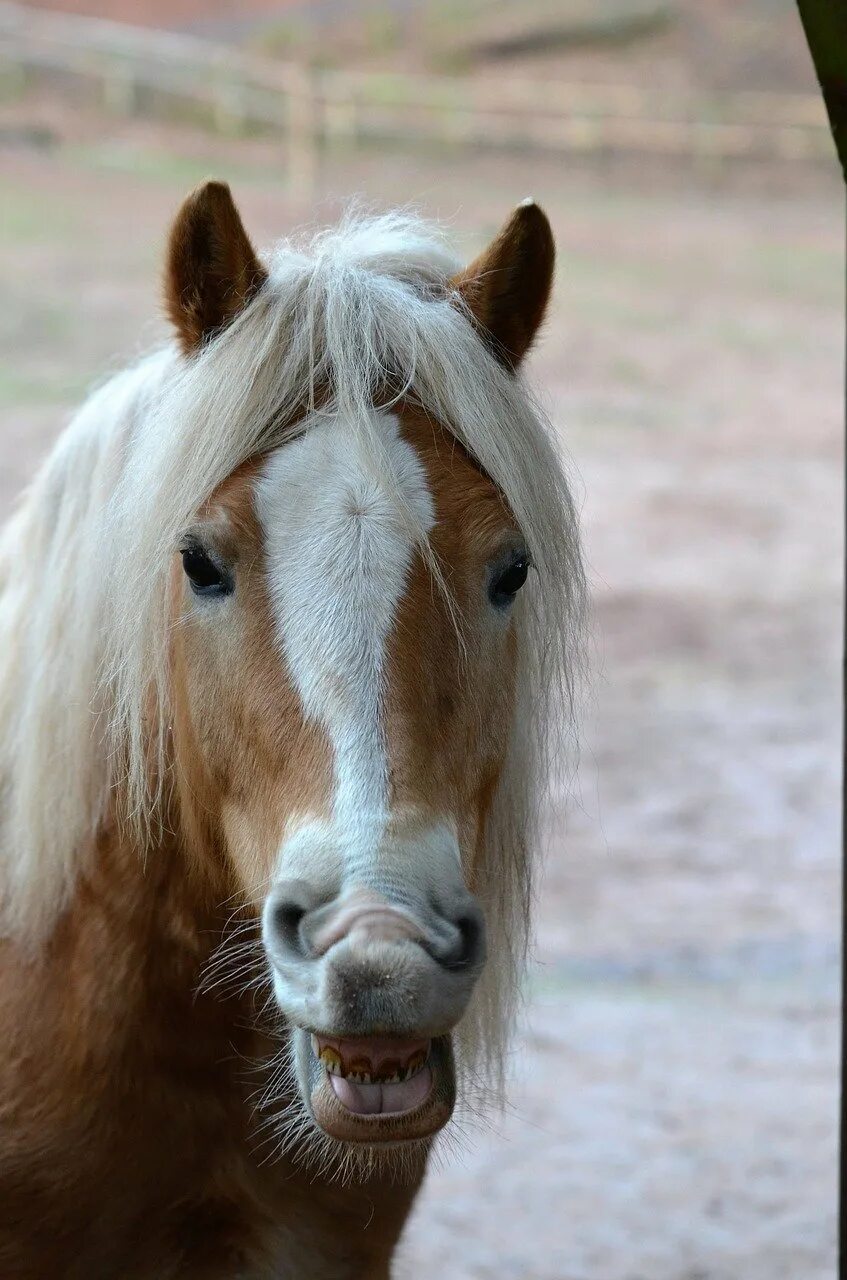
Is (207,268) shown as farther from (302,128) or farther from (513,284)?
(302,128)

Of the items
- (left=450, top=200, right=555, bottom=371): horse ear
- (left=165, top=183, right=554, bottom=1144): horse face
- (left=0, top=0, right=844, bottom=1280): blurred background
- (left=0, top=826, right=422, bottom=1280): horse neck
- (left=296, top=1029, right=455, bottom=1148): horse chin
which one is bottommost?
(left=0, top=0, right=844, bottom=1280): blurred background

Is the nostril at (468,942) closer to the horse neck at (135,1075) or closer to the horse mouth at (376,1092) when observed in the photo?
the horse mouth at (376,1092)

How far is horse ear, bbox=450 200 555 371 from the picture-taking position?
2.31m

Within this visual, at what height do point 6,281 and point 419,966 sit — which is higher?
point 419,966

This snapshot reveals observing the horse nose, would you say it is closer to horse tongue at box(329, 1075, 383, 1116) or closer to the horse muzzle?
the horse muzzle

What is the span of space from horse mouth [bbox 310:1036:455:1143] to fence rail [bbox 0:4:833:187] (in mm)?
17012

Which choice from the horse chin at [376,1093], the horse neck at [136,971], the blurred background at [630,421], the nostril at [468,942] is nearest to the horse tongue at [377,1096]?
the horse chin at [376,1093]

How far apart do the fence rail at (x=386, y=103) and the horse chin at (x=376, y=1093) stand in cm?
1701

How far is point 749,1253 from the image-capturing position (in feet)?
14.4

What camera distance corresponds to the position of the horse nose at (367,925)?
1.77 meters

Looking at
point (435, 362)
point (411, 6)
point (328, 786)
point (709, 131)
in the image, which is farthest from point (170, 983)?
point (411, 6)

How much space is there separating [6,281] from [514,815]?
533 inches

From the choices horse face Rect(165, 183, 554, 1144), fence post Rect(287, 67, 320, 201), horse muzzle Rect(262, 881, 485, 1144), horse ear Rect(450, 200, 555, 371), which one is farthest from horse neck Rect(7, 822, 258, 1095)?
fence post Rect(287, 67, 320, 201)

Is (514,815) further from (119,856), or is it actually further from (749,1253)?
(749,1253)
